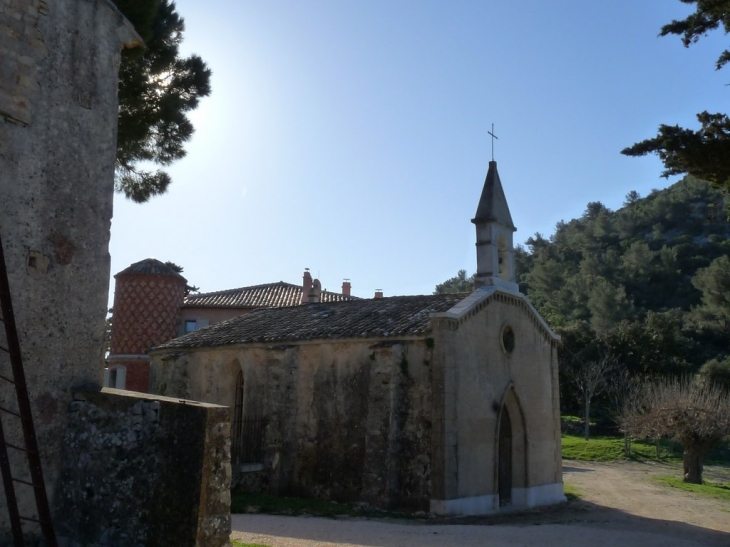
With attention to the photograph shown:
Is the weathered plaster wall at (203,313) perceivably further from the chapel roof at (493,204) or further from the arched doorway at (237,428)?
the chapel roof at (493,204)

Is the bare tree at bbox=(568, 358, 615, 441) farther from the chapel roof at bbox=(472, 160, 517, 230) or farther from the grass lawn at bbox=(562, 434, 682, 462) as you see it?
the chapel roof at bbox=(472, 160, 517, 230)

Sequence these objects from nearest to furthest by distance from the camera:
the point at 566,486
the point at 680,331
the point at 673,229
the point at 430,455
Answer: the point at 430,455
the point at 566,486
the point at 680,331
the point at 673,229

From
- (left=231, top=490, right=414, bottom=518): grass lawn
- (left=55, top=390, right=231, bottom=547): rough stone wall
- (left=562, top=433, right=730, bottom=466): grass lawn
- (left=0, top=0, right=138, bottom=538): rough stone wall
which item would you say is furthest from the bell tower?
(left=562, top=433, right=730, bottom=466): grass lawn

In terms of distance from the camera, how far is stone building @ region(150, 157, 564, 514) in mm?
17516

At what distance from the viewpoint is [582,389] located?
42.5 metres

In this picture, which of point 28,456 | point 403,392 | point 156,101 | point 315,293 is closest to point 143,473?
point 28,456

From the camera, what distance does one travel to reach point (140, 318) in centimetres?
3453

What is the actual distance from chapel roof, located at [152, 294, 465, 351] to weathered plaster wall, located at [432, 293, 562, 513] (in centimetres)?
104

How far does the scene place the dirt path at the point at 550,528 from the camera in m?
12.5

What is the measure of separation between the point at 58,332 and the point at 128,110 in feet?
20.6

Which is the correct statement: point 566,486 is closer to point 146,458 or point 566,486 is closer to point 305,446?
point 305,446

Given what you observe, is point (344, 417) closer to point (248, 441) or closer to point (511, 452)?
point (248, 441)

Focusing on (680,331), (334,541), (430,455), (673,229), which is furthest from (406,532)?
(673,229)

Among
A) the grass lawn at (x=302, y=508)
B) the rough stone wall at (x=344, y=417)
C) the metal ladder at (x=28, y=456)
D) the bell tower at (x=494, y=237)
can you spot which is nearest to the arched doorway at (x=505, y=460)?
the rough stone wall at (x=344, y=417)
